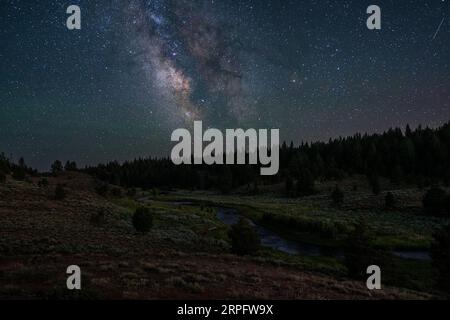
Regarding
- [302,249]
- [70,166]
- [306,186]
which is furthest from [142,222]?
[70,166]

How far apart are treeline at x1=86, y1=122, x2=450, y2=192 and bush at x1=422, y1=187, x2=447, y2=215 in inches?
862

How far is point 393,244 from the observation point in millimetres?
42219

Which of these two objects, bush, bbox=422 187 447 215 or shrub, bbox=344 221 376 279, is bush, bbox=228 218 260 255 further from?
bush, bbox=422 187 447 215

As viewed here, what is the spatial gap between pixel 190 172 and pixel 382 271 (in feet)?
476

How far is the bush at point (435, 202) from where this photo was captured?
192ft

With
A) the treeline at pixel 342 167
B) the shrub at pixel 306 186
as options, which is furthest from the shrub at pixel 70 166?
the shrub at pixel 306 186

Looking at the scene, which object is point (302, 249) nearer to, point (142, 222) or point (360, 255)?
point (360, 255)

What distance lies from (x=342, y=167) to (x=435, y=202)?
7308 cm

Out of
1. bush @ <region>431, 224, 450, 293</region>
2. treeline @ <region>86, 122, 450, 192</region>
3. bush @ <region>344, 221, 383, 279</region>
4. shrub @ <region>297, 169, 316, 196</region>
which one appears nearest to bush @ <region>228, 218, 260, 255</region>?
bush @ <region>344, 221, 383, 279</region>

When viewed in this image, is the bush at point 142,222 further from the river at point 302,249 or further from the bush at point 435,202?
the bush at point 435,202

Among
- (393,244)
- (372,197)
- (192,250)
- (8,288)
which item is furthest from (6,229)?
(372,197)

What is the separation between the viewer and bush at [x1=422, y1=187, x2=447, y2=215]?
58.6m
